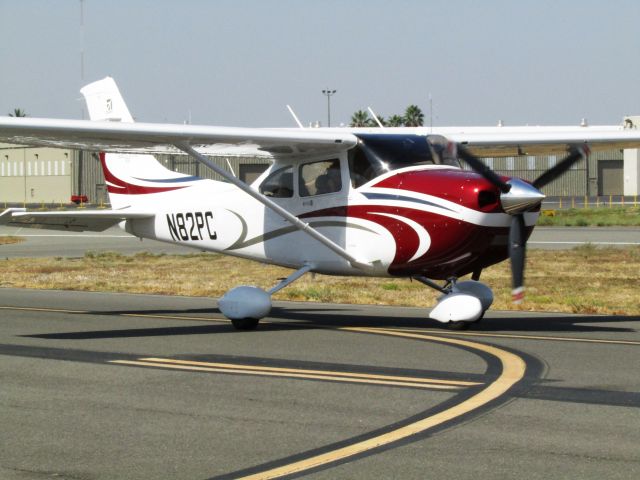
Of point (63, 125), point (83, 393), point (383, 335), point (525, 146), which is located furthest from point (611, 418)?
point (525, 146)

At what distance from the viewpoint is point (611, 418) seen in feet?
23.4

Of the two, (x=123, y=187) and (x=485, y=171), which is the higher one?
(x=485, y=171)

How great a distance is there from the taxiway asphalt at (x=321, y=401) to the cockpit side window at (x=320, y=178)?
68.5 inches

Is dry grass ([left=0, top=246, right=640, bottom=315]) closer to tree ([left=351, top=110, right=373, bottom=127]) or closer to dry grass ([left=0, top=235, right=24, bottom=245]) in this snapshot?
dry grass ([left=0, top=235, right=24, bottom=245])

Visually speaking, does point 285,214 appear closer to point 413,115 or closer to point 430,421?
point 430,421

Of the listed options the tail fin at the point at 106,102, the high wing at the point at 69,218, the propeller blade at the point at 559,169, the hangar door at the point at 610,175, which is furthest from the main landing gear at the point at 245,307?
the hangar door at the point at 610,175

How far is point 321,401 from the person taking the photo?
7.96 meters

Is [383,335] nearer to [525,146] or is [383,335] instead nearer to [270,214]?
[270,214]

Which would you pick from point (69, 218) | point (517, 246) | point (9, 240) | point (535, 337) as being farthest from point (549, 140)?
point (9, 240)

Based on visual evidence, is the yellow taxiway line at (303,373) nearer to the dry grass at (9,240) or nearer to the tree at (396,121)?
the dry grass at (9,240)

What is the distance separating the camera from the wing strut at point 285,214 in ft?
43.2

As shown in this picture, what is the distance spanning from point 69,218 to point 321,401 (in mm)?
8909

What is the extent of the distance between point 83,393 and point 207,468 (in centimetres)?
277

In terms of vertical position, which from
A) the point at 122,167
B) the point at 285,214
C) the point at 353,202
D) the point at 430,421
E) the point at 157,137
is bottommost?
the point at 430,421
